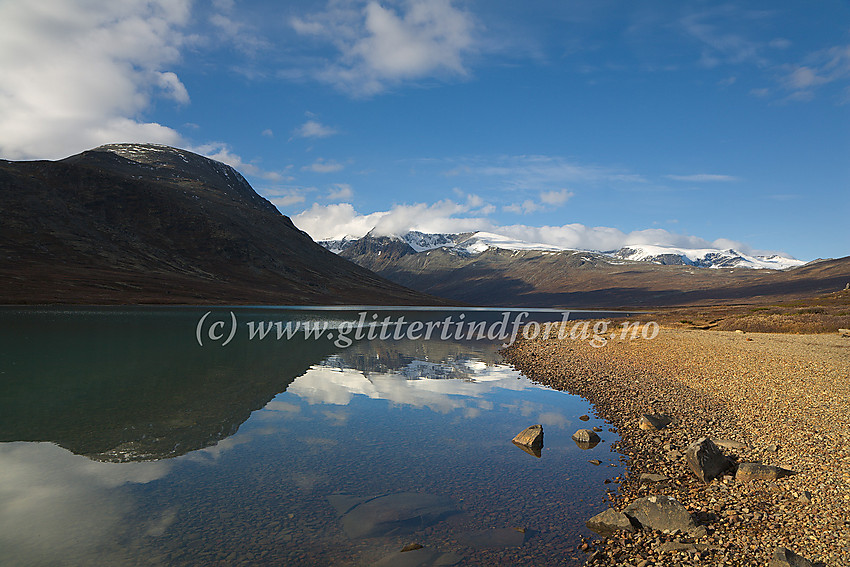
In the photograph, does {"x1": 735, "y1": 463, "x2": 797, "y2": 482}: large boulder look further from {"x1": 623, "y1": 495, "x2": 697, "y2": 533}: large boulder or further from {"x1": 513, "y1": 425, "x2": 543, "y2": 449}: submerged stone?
{"x1": 513, "y1": 425, "x2": 543, "y2": 449}: submerged stone

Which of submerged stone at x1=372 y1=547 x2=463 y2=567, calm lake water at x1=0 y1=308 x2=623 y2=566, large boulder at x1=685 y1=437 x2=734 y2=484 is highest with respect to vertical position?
large boulder at x1=685 y1=437 x2=734 y2=484

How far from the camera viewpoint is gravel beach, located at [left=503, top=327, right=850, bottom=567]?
1024cm

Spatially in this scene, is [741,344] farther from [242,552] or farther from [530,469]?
[242,552]

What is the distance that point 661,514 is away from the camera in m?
11.4

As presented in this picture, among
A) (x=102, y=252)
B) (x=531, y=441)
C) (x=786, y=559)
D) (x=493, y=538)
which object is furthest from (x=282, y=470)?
(x=102, y=252)

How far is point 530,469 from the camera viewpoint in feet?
54.9

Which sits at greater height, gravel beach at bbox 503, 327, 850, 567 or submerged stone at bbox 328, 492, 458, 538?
gravel beach at bbox 503, 327, 850, 567

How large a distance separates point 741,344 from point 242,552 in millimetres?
46336

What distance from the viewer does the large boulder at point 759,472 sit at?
1299cm

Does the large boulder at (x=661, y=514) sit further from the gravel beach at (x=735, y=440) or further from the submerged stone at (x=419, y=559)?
the submerged stone at (x=419, y=559)

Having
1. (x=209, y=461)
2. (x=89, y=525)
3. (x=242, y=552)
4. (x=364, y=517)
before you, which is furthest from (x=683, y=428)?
(x=89, y=525)

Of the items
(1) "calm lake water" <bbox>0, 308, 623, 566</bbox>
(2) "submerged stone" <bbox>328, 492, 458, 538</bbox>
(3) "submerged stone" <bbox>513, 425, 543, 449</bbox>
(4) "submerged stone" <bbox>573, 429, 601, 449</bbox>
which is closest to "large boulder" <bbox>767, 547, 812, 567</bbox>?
(1) "calm lake water" <bbox>0, 308, 623, 566</bbox>

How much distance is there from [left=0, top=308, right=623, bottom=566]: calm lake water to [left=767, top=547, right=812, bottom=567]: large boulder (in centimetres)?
→ 388

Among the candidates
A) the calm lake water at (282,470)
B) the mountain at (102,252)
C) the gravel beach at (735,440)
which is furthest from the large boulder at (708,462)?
the mountain at (102,252)
